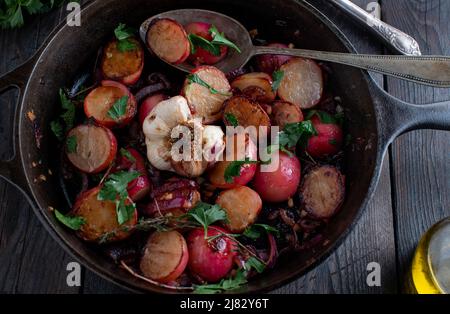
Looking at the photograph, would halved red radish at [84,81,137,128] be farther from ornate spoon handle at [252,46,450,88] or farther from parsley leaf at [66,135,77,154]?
ornate spoon handle at [252,46,450,88]

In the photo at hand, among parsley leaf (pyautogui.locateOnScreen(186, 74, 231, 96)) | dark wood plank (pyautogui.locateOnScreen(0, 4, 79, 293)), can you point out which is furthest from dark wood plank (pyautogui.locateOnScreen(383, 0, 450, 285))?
dark wood plank (pyautogui.locateOnScreen(0, 4, 79, 293))

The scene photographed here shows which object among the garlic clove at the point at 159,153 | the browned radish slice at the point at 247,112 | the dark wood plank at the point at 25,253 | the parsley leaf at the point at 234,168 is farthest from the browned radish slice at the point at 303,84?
the dark wood plank at the point at 25,253

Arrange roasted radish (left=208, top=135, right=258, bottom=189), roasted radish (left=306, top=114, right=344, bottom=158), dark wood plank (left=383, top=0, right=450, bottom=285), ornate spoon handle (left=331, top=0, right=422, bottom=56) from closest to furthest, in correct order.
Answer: roasted radish (left=208, top=135, right=258, bottom=189) < roasted radish (left=306, top=114, right=344, bottom=158) < dark wood plank (left=383, top=0, right=450, bottom=285) < ornate spoon handle (left=331, top=0, right=422, bottom=56)

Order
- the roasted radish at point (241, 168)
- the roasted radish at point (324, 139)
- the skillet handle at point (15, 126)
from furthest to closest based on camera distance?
the roasted radish at point (324, 139) < the roasted radish at point (241, 168) < the skillet handle at point (15, 126)

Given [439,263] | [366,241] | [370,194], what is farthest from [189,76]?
[439,263]

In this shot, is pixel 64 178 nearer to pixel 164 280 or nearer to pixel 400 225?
pixel 164 280

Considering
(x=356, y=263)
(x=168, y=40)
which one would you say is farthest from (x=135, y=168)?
(x=356, y=263)

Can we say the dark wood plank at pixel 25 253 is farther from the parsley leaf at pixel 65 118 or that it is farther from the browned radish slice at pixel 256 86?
the browned radish slice at pixel 256 86
